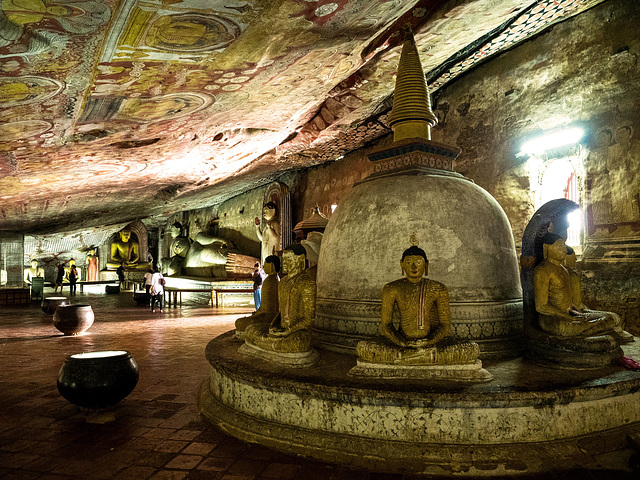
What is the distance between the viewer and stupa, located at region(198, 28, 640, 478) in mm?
2797

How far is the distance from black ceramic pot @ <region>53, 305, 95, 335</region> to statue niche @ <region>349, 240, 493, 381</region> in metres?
6.56

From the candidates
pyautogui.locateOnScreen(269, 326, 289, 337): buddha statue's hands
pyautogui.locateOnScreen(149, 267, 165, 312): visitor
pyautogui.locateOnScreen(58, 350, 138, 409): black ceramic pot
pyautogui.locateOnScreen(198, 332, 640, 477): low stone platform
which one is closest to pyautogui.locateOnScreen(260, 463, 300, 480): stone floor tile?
pyautogui.locateOnScreen(198, 332, 640, 477): low stone platform

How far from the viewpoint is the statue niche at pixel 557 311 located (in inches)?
136

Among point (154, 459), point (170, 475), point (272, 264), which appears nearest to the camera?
point (170, 475)

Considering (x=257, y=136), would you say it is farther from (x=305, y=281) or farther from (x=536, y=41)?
(x=305, y=281)

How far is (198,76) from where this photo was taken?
580 cm

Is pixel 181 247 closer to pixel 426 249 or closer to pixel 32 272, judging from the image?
pixel 32 272

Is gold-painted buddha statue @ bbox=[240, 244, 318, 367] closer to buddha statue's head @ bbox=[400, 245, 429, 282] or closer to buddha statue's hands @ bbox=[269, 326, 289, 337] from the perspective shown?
buddha statue's hands @ bbox=[269, 326, 289, 337]

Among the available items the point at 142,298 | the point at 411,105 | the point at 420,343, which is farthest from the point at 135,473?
the point at 142,298

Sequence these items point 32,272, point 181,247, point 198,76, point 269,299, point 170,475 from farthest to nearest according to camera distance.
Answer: point 32,272 → point 181,247 → point 198,76 → point 269,299 → point 170,475

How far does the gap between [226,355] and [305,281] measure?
1.06 m

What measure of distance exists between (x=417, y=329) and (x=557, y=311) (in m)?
1.40

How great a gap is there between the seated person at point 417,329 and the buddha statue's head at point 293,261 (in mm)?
915

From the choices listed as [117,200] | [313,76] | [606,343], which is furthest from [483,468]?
[117,200]
